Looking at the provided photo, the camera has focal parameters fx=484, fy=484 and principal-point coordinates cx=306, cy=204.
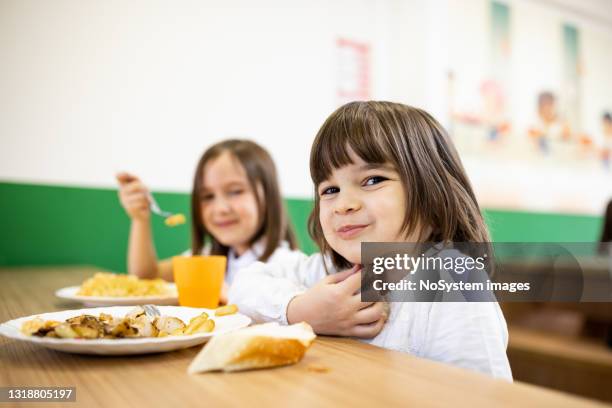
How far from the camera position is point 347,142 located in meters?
0.75

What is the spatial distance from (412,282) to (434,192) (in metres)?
0.14

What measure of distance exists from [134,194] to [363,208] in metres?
0.83

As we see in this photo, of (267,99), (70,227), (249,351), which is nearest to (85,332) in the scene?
(249,351)

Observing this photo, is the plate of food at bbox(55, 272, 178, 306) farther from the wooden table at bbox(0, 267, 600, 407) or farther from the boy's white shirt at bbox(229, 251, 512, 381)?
the wooden table at bbox(0, 267, 600, 407)

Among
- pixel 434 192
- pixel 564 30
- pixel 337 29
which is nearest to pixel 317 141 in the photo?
pixel 434 192

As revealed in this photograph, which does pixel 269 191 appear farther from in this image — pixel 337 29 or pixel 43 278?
pixel 337 29

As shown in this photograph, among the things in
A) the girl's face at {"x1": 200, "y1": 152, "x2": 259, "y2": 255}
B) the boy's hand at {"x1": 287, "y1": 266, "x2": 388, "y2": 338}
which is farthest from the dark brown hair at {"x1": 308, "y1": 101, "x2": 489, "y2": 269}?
the girl's face at {"x1": 200, "y1": 152, "x2": 259, "y2": 255}

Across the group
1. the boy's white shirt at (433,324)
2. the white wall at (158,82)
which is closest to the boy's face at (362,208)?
the boy's white shirt at (433,324)

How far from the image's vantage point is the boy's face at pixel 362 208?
28.3 inches

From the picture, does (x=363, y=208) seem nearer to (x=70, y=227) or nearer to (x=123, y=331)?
(x=123, y=331)

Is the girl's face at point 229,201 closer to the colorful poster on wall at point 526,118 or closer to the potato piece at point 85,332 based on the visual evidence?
the potato piece at point 85,332

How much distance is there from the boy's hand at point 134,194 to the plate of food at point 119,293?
1.31 feet

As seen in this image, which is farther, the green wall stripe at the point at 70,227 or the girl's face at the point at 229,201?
the green wall stripe at the point at 70,227

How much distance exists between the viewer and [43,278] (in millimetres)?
1374
